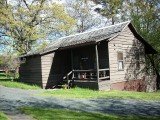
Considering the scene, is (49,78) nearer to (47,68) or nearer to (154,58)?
(47,68)

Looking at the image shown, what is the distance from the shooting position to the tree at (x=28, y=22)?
38.8 meters

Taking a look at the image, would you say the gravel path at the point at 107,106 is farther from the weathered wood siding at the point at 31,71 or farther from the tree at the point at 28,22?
the tree at the point at 28,22

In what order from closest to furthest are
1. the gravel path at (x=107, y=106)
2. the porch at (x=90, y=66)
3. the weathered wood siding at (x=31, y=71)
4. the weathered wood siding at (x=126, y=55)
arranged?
the gravel path at (x=107, y=106)
the porch at (x=90, y=66)
the weathered wood siding at (x=126, y=55)
the weathered wood siding at (x=31, y=71)

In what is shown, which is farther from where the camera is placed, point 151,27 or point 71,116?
point 151,27

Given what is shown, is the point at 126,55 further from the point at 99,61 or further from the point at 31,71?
the point at 31,71

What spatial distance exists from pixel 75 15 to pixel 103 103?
4059 cm

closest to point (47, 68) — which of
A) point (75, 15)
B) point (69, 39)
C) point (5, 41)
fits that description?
point (69, 39)

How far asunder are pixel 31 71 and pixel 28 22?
1541cm

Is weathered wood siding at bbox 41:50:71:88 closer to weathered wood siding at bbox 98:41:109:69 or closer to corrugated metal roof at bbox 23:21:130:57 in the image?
corrugated metal roof at bbox 23:21:130:57

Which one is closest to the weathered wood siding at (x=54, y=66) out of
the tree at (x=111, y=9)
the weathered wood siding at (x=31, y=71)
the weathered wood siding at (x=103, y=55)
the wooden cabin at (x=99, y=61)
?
the wooden cabin at (x=99, y=61)

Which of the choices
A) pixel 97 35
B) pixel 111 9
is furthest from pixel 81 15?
pixel 97 35

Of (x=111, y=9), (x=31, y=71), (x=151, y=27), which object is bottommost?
(x=31, y=71)

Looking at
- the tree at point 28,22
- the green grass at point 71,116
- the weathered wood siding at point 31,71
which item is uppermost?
the tree at point 28,22

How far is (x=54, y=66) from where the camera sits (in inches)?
986
